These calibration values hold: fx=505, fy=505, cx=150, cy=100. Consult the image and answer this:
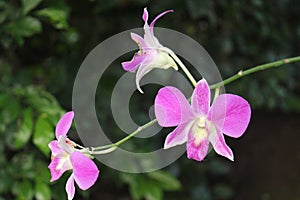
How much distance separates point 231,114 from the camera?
51cm

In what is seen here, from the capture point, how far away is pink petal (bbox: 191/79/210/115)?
1.75ft

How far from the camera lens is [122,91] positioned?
1.27 m

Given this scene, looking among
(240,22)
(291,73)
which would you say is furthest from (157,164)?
(291,73)

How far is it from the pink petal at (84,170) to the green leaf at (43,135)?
20.5 inches

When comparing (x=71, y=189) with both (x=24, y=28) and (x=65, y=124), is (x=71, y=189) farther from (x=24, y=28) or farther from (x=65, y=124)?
(x=24, y=28)

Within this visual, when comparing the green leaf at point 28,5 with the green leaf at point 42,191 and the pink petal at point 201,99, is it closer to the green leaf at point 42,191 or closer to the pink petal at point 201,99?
the green leaf at point 42,191

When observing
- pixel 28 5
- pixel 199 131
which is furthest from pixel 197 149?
pixel 28 5

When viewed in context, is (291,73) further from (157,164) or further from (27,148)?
(27,148)

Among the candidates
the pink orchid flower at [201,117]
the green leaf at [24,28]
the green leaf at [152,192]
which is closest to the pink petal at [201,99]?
the pink orchid flower at [201,117]

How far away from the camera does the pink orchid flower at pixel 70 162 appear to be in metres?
0.50

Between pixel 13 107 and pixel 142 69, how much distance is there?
0.56m

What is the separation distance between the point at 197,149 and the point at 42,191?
651 millimetres

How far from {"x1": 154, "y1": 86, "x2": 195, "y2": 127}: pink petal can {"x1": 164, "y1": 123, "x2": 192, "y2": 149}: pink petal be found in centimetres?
2

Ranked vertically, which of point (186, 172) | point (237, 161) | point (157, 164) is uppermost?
point (157, 164)
